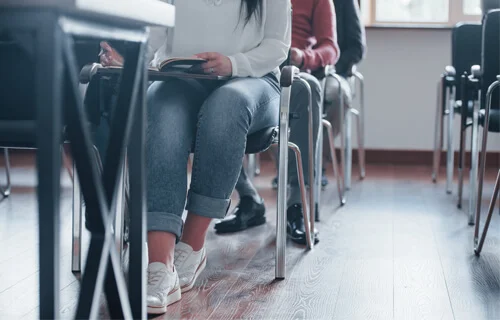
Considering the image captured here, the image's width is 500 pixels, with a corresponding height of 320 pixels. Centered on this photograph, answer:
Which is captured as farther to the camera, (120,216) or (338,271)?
(338,271)

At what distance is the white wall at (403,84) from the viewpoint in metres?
4.27

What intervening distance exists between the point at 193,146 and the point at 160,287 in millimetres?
333

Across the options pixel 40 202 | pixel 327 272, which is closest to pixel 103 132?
pixel 327 272

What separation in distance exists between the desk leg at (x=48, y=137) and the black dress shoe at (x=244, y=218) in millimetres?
1567

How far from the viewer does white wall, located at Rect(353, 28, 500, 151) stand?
427 cm

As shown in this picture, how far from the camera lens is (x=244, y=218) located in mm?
2398

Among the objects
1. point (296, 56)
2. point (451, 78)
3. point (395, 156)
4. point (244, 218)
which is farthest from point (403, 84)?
point (244, 218)

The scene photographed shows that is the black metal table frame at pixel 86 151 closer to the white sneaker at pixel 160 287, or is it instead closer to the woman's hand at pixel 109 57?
the white sneaker at pixel 160 287

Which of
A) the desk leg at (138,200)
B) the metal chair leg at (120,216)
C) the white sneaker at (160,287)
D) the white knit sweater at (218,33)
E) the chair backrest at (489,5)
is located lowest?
the white sneaker at (160,287)

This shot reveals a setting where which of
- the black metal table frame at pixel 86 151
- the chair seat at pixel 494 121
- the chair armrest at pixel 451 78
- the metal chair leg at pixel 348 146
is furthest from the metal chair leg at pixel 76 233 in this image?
the chair armrest at pixel 451 78

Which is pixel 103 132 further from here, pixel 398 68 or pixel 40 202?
pixel 398 68

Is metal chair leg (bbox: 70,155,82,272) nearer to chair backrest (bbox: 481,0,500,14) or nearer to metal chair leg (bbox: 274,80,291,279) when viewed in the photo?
metal chair leg (bbox: 274,80,291,279)

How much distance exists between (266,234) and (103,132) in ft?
2.29

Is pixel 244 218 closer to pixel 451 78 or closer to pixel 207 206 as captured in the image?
pixel 207 206
